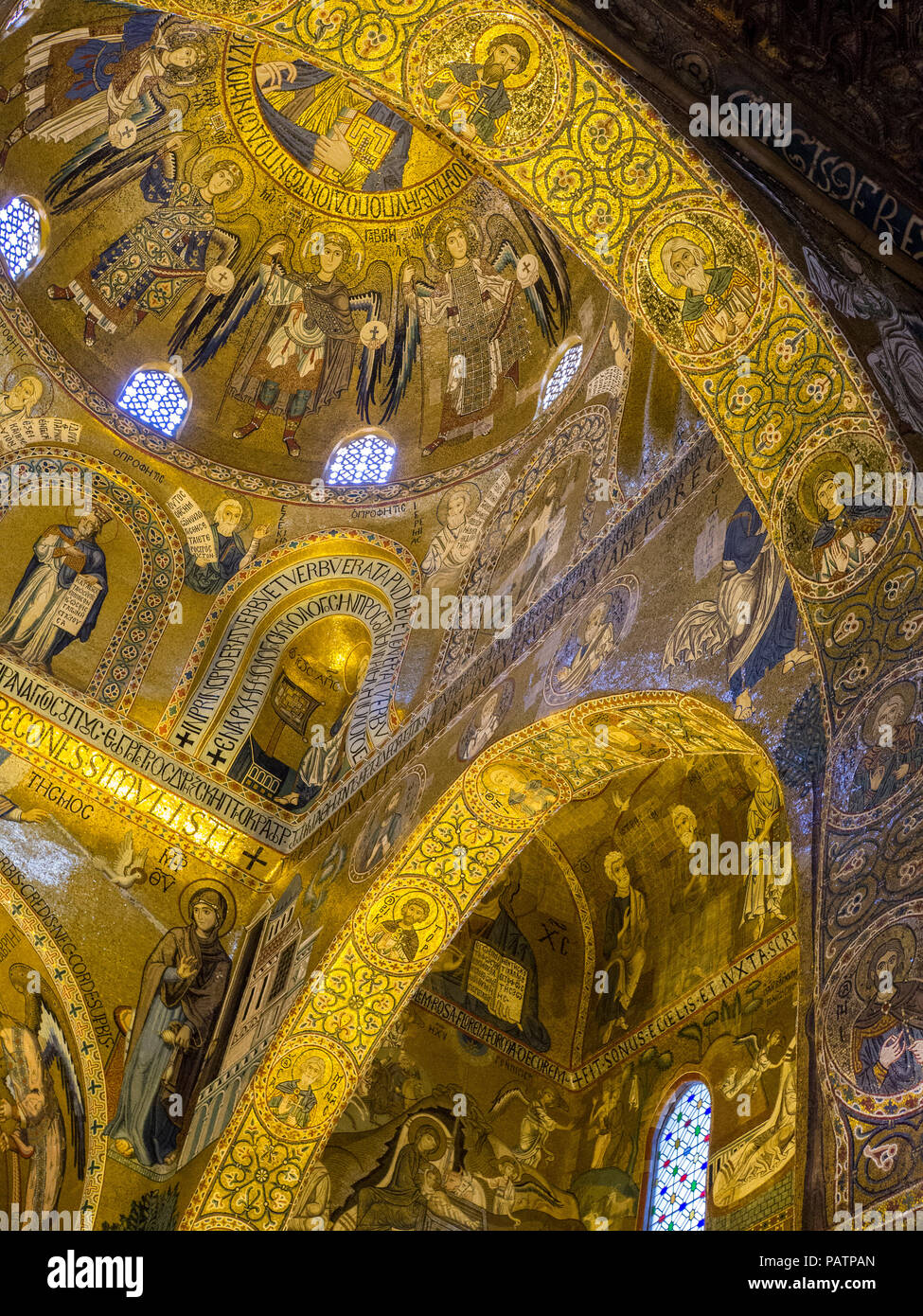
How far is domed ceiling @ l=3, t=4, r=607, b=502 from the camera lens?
42.3 feet

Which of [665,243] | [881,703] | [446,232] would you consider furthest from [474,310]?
[881,703]

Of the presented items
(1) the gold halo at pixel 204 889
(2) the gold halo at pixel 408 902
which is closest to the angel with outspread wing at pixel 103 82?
(1) the gold halo at pixel 204 889

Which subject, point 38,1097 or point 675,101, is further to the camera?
point 38,1097

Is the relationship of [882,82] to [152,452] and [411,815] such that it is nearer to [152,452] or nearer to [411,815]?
[411,815]

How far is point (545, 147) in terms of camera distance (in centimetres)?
787

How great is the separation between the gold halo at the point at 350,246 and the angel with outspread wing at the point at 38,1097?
6560mm

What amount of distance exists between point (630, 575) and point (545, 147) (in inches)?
104

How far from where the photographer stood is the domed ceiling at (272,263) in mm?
12898

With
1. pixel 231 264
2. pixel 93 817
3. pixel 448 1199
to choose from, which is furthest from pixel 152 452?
pixel 448 1199

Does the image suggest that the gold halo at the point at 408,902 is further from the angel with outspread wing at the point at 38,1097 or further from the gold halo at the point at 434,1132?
the angel with outspread wing at the point at 38,1097

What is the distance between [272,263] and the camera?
13898 mm

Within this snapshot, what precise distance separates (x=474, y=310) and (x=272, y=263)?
1.91m

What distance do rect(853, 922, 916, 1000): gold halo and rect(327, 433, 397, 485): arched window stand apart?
27.7 feet

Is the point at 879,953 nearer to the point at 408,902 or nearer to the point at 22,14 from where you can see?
the point at 408,902
